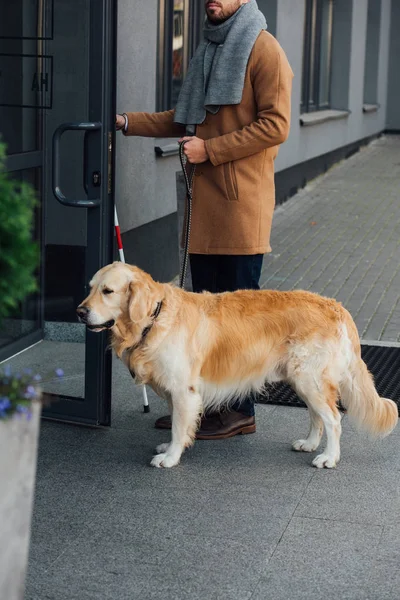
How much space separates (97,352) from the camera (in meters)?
5.16

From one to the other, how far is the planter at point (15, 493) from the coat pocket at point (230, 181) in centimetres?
270

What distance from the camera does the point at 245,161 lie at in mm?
5055

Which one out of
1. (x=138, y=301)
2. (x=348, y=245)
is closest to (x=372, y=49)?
(x=348, y=245)

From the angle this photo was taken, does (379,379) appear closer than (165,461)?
No

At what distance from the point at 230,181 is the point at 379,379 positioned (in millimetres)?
1861

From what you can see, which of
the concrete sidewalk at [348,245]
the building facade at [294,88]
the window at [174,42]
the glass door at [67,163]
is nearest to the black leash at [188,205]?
the glass door at [67,163]

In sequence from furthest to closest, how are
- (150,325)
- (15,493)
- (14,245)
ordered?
(150,325)
(15,493)
(14,245)

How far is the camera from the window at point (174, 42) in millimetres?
8867

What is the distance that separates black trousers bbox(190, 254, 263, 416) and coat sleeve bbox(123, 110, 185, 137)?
697mm

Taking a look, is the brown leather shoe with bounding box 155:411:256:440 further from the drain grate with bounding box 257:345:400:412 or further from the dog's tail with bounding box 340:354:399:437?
the dog's tail with bounding box 340:354:399:437

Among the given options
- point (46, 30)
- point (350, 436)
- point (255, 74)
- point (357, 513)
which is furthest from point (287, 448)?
point (46, 30)

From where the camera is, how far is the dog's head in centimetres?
445

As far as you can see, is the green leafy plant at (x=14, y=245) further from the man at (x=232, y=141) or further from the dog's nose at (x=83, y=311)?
the man at (x=232, y=141)

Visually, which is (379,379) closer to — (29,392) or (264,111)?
(264,111)
